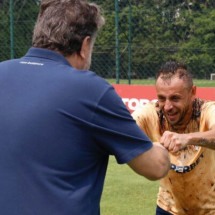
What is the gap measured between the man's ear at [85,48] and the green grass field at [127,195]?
15.9ft

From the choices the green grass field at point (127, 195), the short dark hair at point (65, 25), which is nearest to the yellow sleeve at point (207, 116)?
the short dark hair at point (65, 25)

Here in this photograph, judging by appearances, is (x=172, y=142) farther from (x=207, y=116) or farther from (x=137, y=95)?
(x=137, y=95)

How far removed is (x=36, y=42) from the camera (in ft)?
9.27

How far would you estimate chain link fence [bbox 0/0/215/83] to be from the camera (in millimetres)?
15570

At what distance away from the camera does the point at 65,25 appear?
2734 mm

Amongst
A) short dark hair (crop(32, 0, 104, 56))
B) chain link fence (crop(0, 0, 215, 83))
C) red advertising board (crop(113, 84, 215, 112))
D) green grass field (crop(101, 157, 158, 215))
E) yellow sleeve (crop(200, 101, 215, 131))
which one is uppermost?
short dark hair (crop(32, 0, 104, 56))

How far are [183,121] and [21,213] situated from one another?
1942 mm

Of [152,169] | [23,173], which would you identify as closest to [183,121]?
[152,169]

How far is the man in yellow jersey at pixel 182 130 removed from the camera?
430 centimetres

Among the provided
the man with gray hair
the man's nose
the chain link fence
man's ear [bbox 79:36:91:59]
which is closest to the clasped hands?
the man's nose

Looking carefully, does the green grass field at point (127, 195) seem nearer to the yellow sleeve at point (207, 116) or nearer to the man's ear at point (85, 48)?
the yellow sleeve at point (207, 116)

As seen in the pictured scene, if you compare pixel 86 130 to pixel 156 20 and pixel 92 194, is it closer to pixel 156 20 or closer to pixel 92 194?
pixel 92 194

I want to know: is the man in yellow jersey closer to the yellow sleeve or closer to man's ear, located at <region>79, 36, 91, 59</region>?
the yellow sleeve

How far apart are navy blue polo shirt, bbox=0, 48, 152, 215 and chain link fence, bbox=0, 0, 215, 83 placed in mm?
12371
